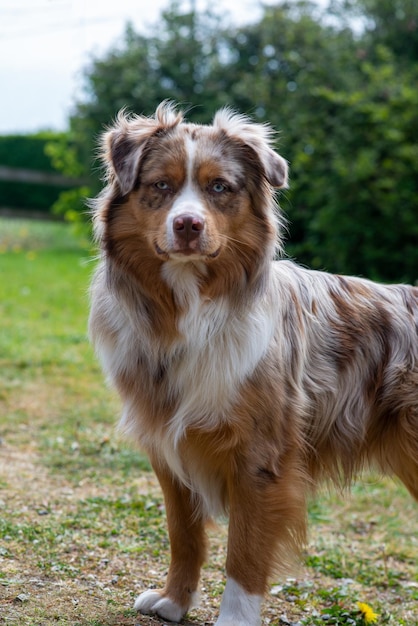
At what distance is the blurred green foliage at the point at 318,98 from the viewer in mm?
11102

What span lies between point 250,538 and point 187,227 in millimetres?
1428

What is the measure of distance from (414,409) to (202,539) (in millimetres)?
1254

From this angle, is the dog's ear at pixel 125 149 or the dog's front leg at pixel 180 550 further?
the dog's front leg at pixel 180 550

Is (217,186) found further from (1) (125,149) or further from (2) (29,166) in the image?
(2) (29,166)

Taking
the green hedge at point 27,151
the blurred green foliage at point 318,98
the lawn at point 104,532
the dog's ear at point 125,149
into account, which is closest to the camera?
the dog's ear at point 125,149

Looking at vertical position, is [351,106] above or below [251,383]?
above

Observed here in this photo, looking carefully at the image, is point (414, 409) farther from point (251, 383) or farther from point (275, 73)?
point (275, 73)

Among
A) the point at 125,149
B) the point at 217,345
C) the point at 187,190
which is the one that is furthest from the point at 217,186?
the point at 217,345

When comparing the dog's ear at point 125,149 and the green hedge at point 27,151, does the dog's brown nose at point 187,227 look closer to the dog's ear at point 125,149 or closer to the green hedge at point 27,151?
the dog's ear at point 125,149

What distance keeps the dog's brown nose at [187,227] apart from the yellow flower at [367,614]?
2.14 meters

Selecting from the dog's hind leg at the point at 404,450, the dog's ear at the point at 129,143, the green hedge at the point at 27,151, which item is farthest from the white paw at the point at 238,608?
the green hedge at the point at 27,151

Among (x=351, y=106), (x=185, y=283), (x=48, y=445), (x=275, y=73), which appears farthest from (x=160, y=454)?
(x=275, y=73)

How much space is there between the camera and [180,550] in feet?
13.2

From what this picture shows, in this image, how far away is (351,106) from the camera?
11.3m
